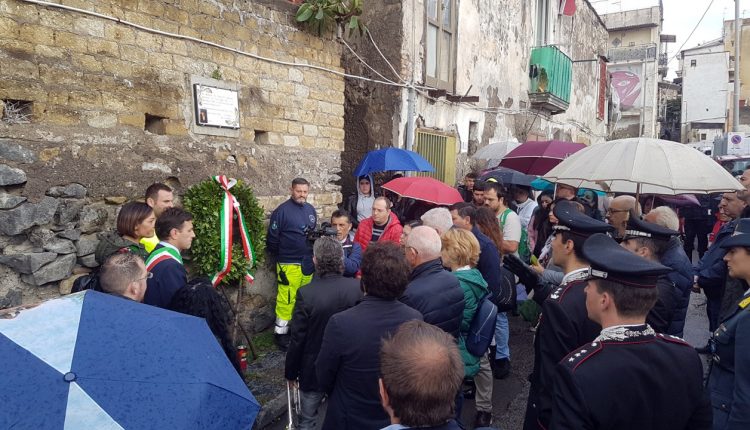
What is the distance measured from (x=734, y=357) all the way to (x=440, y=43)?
7.66 meters

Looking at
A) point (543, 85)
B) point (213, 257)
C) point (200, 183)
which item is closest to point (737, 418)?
point (213, 257)

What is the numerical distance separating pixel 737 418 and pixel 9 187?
4.60m

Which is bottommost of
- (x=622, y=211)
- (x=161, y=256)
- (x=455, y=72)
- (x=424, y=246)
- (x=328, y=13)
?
(x=161, y=256)

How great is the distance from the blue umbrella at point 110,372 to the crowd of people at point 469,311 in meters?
0.60

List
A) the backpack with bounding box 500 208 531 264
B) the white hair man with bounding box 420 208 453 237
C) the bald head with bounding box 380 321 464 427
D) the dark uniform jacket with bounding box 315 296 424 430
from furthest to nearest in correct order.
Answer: the backpack with bounding box 500 208 531 264
the white hair man with bounding box 420 208 453 237
the dark uniform jacket with bounding box 315 296 424 430
the bald head with bounding box 380 321 464 427

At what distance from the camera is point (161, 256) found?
321cm

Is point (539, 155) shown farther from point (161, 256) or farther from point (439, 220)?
point (161, 256)

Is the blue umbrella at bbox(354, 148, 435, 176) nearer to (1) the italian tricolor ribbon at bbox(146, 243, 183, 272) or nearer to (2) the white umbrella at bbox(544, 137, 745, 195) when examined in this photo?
→ (2) the white umbrella at bbox(544, 137, 745, 195)

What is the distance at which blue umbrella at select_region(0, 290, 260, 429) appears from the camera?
1384 millimetres

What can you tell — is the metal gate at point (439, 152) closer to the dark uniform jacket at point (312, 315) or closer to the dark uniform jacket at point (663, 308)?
the dark uniform jacket at point (312, 315)

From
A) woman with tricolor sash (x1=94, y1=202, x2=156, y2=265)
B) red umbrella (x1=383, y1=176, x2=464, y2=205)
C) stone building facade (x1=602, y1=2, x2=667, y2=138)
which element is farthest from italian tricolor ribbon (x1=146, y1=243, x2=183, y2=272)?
stone building facade (x1=602, y1=2, x2=667, y2=138)

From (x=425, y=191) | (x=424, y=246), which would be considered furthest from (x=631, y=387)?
(x=425, y=191)

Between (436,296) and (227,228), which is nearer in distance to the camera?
(436,296)

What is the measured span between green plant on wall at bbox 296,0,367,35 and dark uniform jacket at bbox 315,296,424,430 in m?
4.27
